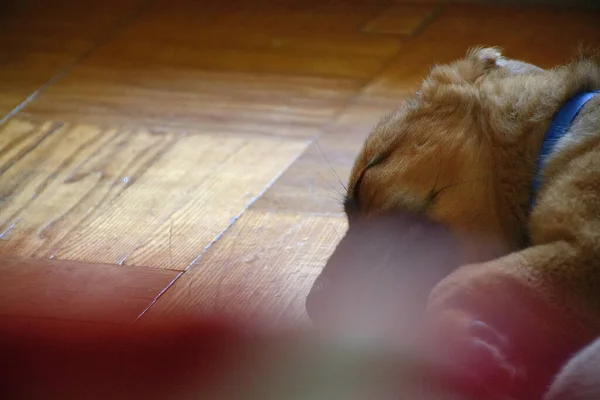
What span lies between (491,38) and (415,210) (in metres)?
1.39

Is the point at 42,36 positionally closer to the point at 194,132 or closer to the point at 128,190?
the point at 194,132

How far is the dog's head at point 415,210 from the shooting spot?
1723mm

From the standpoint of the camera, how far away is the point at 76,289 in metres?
1.97

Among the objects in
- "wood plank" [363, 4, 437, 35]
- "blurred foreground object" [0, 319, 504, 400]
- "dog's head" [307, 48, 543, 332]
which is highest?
"wood plank" [363, 4, 437, 35]

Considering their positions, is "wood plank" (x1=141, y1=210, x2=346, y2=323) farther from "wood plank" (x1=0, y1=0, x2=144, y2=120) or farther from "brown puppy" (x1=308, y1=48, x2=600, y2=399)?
"wood plank" (x1=0, y1=0, x2=144, y2=120)

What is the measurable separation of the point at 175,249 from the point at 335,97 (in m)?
0.87

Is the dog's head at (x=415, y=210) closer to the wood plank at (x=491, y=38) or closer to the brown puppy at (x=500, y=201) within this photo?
the brown puppy at (x=500, y=201)

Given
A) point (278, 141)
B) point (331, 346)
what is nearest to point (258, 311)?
point (331, 346)

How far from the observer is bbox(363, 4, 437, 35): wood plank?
3.20 metres

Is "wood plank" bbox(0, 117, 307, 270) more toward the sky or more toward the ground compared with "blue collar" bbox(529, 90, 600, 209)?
more toward the sky

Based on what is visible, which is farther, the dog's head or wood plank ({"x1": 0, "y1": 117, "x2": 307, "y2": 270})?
wood plank ({"x1": 0, "y1": 117, "x2": 307, "y2": 270})

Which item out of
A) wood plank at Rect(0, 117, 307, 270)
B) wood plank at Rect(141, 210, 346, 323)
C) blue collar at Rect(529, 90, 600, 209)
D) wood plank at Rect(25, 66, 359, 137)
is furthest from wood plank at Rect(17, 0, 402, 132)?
blue collar at Rect(529, 90, 600, 209)

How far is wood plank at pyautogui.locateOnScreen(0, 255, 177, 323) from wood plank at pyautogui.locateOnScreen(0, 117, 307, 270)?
0.14 feet

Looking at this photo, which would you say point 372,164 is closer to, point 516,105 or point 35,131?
point 516,105
